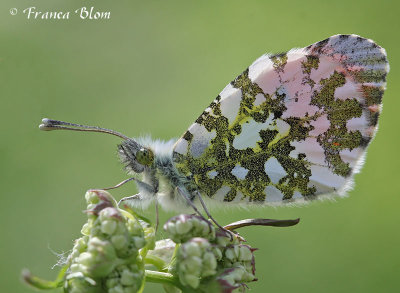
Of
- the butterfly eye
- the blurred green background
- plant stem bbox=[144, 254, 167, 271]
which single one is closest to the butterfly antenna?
the butterfly eye

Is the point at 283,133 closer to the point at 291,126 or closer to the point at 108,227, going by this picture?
the point at 291,126

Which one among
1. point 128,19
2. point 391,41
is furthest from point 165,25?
point 391,41

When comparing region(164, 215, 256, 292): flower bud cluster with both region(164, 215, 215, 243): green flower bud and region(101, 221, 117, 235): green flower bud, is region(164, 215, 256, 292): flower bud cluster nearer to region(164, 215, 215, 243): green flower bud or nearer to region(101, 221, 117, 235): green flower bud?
region(164, 215, 215, 243): green flower bud

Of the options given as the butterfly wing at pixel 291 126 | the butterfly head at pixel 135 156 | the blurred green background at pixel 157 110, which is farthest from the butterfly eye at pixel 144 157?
the blurred green background at pixel 157 110

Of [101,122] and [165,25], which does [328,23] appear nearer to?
[165,25]

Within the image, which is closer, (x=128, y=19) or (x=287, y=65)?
(x=287, y=65)

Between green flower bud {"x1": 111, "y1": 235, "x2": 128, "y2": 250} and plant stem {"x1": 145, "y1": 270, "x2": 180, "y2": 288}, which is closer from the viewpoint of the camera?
green flower bud {"x1": 111, "y1": 235, "x2": 128, "y2": 250}
